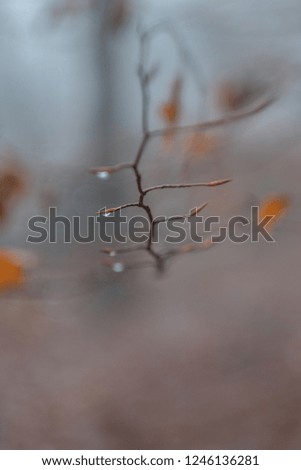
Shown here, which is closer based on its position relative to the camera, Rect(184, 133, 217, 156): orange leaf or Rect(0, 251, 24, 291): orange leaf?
Rect(0, 251, 24, 291): orange leaf

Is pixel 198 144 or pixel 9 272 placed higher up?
pixel 198 144

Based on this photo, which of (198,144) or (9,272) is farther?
(198,144)

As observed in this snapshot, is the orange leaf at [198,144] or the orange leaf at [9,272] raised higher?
the orange leaf at [198,144]

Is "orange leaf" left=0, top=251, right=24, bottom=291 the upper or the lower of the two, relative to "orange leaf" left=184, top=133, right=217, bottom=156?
lower

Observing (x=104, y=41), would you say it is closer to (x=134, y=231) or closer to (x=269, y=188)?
(x=134, y=231)

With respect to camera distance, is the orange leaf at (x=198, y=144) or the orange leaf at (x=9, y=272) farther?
the orange leaf at (x=198, y=144)
